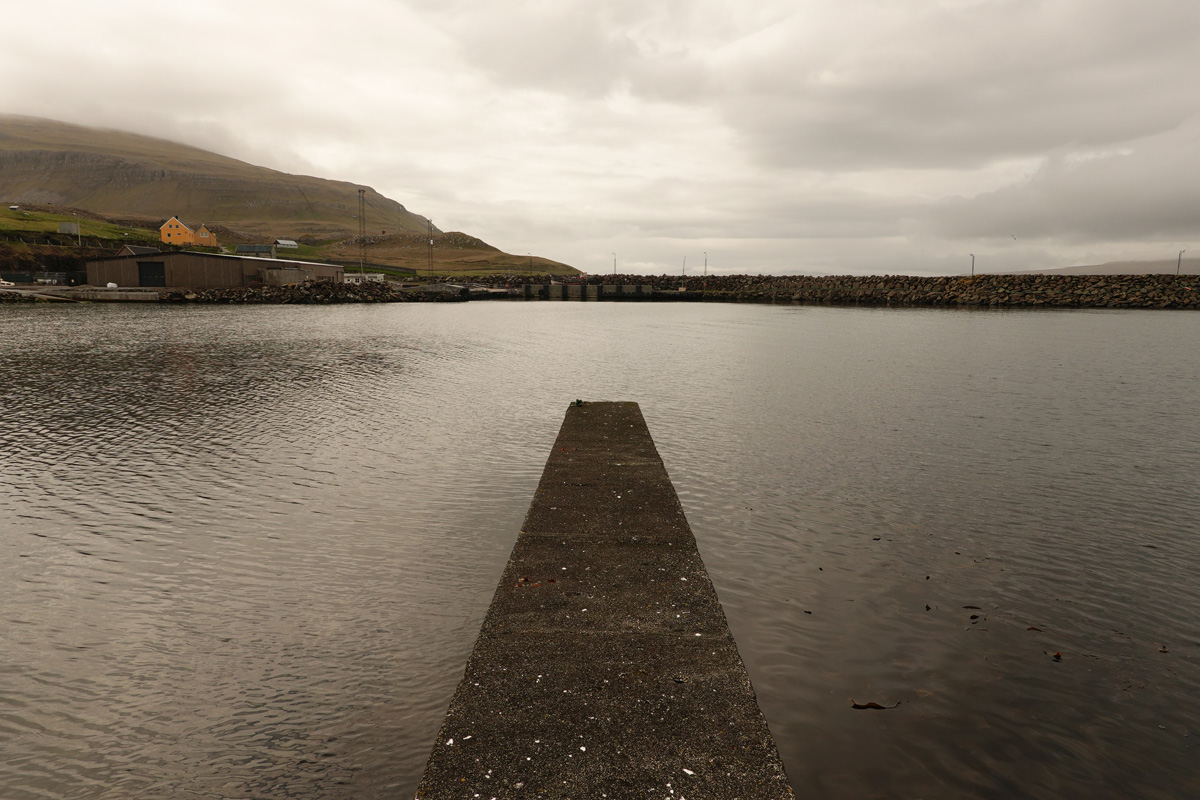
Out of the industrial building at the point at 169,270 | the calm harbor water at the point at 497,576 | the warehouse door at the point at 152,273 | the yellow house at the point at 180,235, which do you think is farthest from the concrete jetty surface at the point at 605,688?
the yellow house at the point at 180,235

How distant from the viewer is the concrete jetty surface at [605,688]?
4.69 meters

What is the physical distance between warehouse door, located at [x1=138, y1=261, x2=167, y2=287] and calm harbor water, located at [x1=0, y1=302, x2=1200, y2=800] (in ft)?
325

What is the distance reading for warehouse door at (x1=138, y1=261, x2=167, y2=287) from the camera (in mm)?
105000

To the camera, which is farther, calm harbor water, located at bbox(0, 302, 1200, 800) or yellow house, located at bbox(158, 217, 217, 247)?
yellow house, located at bbox(158, 217, 217, 247)

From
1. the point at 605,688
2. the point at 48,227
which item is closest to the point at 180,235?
the point at 48,227

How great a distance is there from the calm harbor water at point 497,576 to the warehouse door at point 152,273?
9918cm

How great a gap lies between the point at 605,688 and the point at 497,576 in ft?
14.4

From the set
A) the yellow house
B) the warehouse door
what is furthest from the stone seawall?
the yellow house

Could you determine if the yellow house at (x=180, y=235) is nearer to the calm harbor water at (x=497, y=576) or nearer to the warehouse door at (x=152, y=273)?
the warehouse door at (x=152, y=273)

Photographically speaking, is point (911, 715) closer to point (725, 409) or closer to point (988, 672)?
point (988, 672)

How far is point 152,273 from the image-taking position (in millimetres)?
105250

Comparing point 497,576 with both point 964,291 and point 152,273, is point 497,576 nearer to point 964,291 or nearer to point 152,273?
point 152,273

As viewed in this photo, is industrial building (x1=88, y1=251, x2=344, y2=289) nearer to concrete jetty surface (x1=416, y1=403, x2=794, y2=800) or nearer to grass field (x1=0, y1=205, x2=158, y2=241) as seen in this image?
grass field (x1=0, y1=205, x2=158, y2=241)

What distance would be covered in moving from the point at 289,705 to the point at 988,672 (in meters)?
7.84
